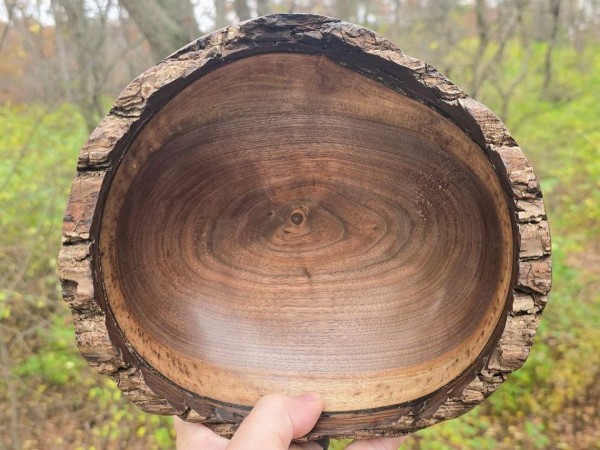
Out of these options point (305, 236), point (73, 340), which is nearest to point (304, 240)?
point (305, 236)

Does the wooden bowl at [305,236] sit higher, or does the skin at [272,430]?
the wooden bowl at [305,236]

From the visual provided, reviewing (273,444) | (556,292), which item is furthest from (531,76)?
(273,444)

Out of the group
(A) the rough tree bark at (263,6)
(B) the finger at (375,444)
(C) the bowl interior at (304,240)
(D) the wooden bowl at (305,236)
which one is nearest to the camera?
(D) the wooden bowl at (305,236)

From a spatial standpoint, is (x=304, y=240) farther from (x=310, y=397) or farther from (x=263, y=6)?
(x=263, y=6)

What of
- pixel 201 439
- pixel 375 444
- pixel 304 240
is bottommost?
pixel 375 444

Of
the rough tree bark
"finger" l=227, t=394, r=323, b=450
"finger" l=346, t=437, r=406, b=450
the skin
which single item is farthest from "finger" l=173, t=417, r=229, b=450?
the rough tree bark

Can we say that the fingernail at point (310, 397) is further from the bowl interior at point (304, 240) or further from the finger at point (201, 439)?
the finger at point (201, 439)

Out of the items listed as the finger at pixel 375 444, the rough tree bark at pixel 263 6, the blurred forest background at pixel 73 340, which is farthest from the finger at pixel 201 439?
the rough tree bark at pixel 263 6
